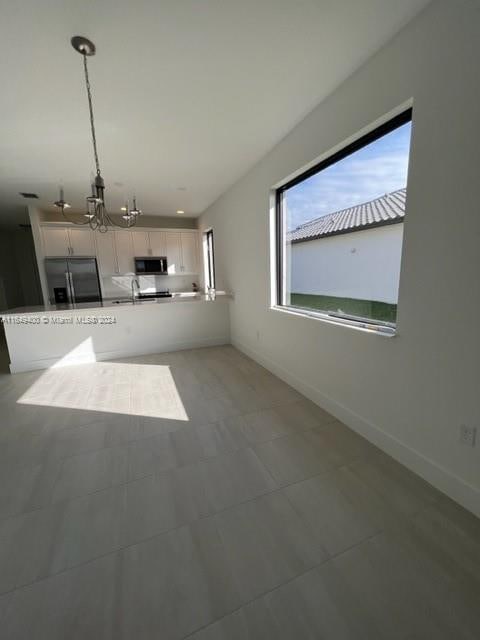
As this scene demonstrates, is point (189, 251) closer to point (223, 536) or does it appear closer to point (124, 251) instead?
point (124, 251)

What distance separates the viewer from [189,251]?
6.24 metres

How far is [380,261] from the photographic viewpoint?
A: 6.50 feet

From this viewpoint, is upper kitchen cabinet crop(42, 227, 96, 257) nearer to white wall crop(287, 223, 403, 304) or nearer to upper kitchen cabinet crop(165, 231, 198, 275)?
upper kitchen cabinet crop(165, 231, 198, 275)

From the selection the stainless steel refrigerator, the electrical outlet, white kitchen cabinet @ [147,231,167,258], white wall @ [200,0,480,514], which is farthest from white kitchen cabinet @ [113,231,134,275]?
the electrical outlet

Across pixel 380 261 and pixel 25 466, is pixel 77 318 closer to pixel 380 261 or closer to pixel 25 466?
pixel 25 466

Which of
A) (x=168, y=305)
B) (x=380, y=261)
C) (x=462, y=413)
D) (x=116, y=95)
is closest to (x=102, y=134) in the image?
(x=116, y=95)

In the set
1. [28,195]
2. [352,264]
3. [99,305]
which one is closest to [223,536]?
[352,264]

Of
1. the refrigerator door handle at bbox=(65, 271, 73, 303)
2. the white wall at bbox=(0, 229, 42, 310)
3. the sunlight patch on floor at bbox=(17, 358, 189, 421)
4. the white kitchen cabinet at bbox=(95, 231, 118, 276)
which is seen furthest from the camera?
the white wall at bbox=(0, 229, 42, 310)

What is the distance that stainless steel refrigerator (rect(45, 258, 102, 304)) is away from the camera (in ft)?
16.7

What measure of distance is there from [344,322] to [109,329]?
11.2 ft

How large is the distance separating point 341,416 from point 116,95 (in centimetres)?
308

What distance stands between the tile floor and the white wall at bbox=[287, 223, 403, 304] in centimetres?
115

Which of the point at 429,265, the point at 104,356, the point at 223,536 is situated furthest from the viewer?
the point at 104,356

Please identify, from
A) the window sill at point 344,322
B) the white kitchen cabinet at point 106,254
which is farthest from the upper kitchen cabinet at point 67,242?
the window sill at point 344,322
